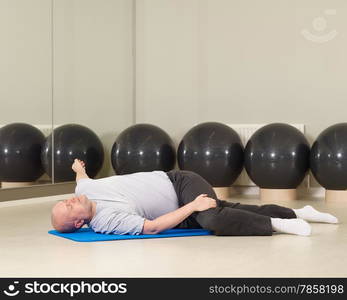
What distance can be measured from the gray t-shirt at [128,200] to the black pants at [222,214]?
0.27 feet

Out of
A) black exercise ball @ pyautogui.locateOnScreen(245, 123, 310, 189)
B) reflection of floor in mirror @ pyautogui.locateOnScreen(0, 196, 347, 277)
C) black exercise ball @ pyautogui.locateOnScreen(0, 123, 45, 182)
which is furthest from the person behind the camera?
black exercise ball @ pyautogui.locateOnScreen(245, 123, 310, 189)

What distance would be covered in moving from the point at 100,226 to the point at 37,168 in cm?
219

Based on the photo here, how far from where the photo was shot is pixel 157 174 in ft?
13.7

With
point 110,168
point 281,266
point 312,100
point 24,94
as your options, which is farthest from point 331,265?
point 110,168

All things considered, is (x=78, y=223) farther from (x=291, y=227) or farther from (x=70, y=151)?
(x=70, y=151)

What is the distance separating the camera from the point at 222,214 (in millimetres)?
3885

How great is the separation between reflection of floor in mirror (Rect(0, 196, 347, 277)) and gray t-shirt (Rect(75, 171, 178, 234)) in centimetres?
13

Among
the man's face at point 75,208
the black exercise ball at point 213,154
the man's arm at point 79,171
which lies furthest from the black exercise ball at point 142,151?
the man's face at point 75,208

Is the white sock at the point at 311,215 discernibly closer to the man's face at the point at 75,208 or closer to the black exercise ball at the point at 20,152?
the man's face at the point at 75,208

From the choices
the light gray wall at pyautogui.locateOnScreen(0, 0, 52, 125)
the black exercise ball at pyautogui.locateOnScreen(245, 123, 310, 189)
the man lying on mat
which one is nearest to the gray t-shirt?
the man lying on mat

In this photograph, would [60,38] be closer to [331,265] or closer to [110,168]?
[110,168]

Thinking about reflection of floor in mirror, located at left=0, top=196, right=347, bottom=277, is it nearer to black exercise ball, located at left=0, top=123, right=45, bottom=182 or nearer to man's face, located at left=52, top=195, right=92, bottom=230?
man's face, located at left=52, top=195, right=92, bottom=230

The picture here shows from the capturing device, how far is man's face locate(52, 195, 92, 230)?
12.1 feet

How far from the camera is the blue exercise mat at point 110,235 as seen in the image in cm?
384
